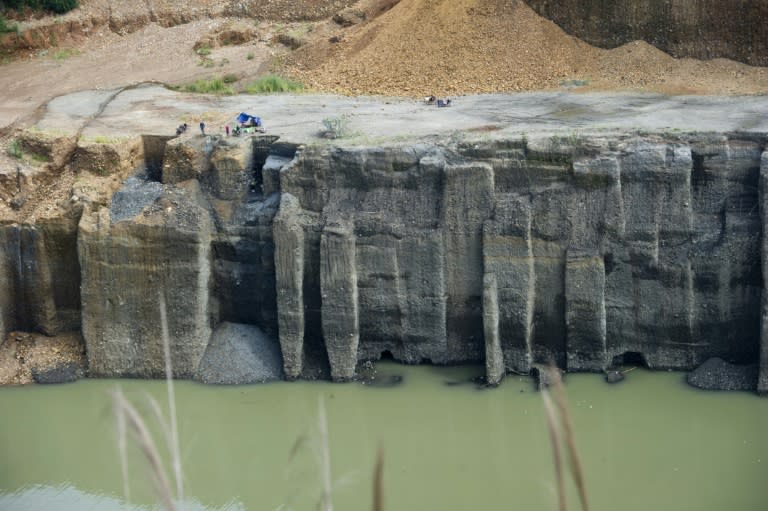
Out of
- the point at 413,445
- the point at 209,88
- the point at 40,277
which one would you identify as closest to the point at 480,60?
the point at 209,88

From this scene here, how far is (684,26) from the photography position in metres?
22.6

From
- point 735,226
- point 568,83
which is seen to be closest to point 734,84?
point 568,83

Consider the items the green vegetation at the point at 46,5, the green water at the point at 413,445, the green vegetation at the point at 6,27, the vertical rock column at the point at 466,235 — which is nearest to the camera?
the green water at the point at 413,445

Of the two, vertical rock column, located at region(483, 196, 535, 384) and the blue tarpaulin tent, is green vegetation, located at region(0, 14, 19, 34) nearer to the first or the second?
the blue tarpaulin tent

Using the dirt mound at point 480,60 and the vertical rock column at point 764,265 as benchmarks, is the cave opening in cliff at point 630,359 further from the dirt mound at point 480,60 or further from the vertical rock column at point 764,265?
the dirt mound at point 480,60

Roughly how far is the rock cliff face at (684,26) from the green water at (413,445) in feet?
26.5

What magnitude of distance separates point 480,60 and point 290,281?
8.07 meters

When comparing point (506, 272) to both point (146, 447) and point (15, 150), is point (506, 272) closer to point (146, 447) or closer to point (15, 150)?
point (15, 150)

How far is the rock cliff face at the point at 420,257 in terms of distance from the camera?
1683 cm

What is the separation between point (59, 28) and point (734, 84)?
1588 cm

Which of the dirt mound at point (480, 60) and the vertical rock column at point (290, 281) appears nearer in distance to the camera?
the vertical rock column at point (290, 281)

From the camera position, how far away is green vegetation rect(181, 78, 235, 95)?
23.3 m

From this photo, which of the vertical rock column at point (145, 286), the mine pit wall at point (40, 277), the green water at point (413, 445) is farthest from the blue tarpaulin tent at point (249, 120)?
the green water at point (413, 445)

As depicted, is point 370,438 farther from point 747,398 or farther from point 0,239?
point 0,239
